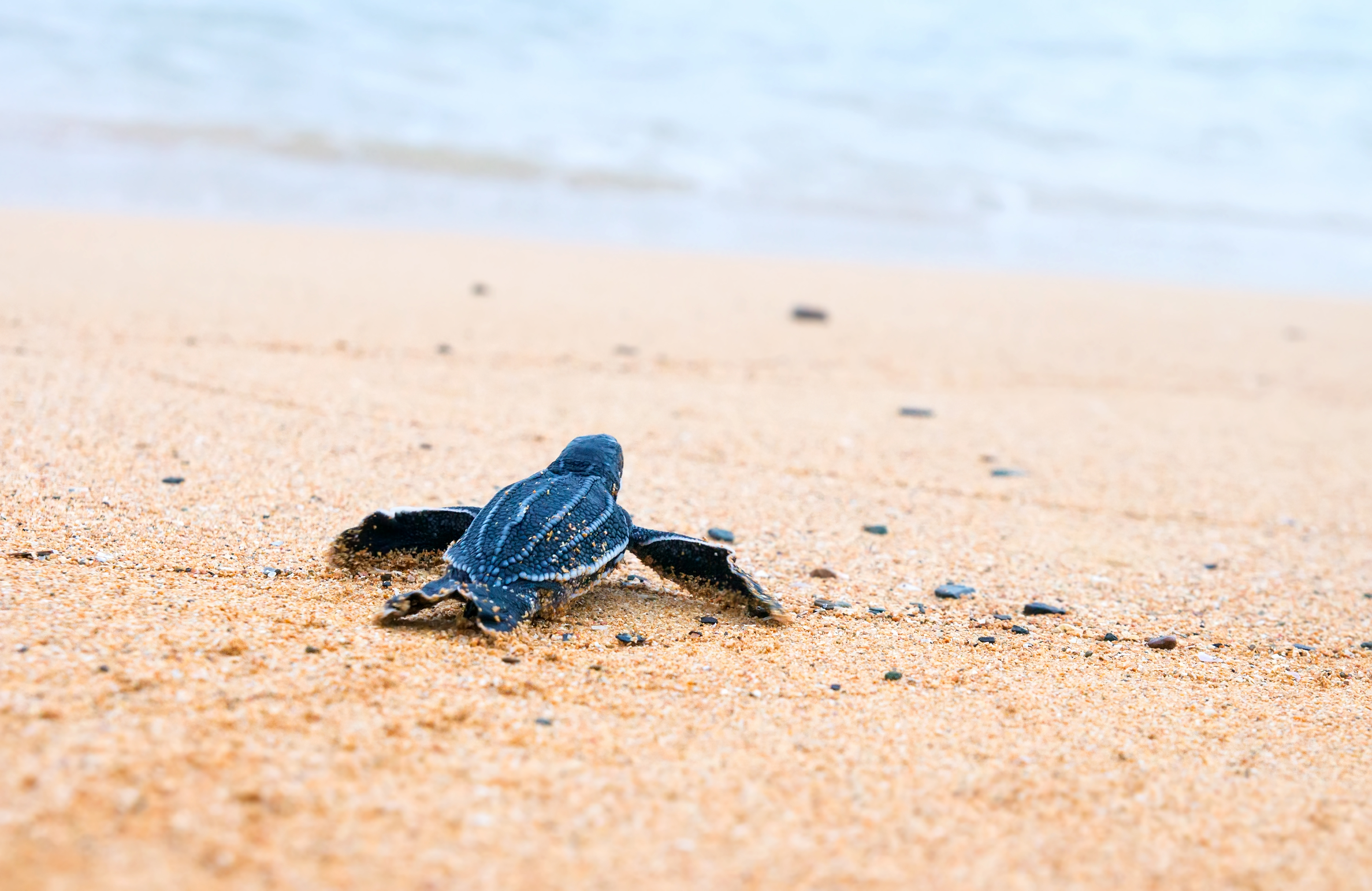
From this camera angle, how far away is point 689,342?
19.9ft

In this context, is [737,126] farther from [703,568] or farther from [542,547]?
[542,547]

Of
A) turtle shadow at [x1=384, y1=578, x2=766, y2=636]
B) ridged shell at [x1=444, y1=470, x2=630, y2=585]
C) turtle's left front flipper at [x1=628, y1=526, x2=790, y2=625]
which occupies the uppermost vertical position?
ridged shell at [x1=444, y1=470, x2=630, y2=585]

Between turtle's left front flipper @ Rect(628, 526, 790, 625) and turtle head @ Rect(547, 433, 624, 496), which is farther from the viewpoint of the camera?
turtle head @ Rect(547, 433, 624, 496)

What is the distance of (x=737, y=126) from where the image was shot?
49.2 ft

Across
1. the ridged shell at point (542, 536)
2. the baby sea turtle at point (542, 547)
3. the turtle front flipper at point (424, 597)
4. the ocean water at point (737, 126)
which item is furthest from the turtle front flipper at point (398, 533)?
the ocean water at point (737, 126)

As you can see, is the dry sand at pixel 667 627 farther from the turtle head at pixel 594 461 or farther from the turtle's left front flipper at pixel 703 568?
the turtle head at pixel 594 461

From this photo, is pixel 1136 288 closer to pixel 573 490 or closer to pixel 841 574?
pixel 841 574

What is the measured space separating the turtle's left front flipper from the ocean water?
7056 mm

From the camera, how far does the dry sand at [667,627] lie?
1.64m

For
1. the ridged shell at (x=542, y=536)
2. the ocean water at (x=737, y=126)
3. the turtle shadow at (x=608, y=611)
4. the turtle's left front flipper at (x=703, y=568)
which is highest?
the ocean water at (x=737, y=126)

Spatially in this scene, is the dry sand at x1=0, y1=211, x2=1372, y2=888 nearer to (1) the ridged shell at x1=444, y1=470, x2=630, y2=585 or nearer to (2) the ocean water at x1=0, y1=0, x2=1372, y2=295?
(1) the ridged shell at x1=444, y1=470, x2=630, y2=585

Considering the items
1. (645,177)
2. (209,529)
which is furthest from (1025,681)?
(645,177)

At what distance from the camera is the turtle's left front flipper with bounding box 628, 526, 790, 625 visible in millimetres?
2605

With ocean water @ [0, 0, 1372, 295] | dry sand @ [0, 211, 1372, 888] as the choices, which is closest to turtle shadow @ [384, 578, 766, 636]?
dry sand @ [0, 211, 1372, 888]
